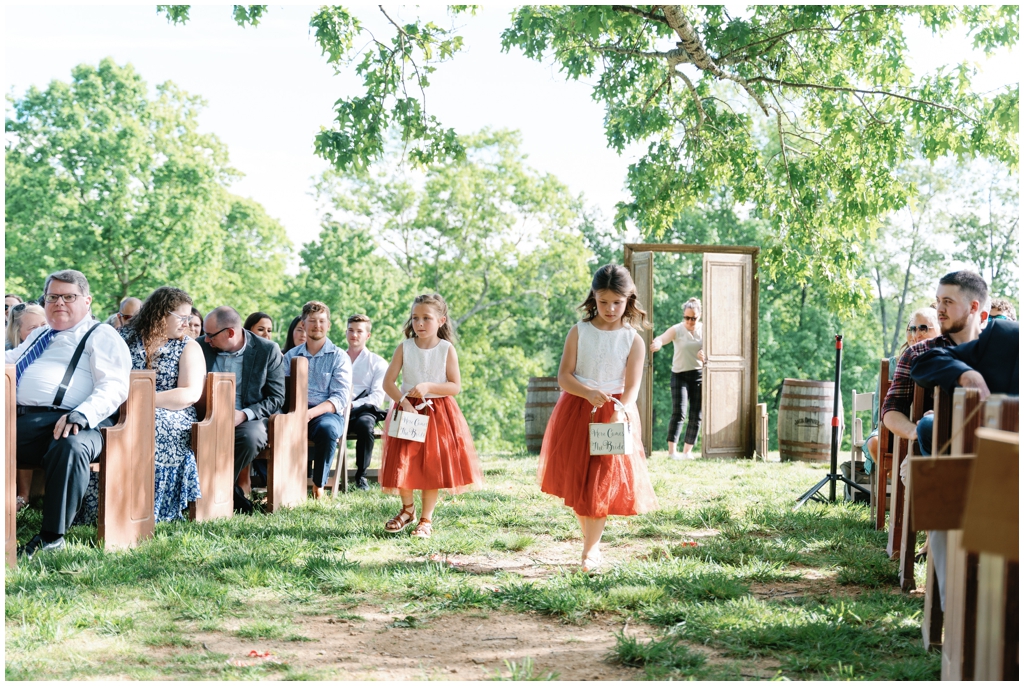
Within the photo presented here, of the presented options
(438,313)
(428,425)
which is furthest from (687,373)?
(428,425)

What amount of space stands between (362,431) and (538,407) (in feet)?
12.0

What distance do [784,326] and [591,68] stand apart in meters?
19.5

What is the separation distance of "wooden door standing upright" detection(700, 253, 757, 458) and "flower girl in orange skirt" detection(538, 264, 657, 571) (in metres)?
6.11

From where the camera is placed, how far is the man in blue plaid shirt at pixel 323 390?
7.23 m

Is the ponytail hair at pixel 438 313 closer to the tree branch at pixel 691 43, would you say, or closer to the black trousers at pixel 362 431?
the black trousers at pixel 362 431

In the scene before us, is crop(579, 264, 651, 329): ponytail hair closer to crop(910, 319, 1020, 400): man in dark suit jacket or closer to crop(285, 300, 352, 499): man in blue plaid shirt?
crop(910, 319, 1020, 400): man in dark suit jacket

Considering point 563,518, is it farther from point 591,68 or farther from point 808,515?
point 591,68

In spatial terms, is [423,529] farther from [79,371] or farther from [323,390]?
[323,390]

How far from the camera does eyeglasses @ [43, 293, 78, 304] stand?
5.07 metres

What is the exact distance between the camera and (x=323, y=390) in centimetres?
759

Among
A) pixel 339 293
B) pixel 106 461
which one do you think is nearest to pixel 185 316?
pixel 106 461

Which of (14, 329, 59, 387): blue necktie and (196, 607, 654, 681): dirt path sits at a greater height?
(14, 329, 59, 387): blue necktie

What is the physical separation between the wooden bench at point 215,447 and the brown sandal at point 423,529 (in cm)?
142

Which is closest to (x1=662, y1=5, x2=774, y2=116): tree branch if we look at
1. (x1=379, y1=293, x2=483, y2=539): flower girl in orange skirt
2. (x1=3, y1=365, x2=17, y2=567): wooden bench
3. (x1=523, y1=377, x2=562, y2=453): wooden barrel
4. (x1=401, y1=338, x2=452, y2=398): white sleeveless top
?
(x1=523, y1=377, x2=562, y2=453): wooden barrel
